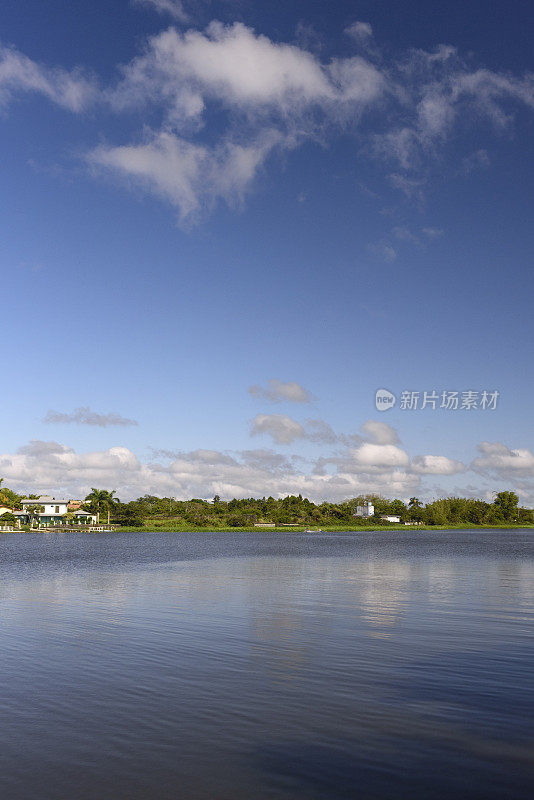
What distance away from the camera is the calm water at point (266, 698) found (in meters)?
12.2

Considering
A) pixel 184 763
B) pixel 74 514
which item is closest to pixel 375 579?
pixel 184 763

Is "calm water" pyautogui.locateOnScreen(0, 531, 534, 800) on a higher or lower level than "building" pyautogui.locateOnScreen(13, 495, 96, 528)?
higher

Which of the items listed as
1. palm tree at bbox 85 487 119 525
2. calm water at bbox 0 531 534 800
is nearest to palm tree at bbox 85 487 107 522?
palm tree at bbox 85 487 119 525

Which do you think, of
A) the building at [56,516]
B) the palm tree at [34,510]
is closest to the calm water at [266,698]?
the building at [56,516]

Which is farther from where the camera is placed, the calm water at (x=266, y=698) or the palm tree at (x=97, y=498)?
the palm tree at (x=97, y=498)

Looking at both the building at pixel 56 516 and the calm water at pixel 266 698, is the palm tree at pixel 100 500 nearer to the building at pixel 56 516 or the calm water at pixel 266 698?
the building at pixel 56 516

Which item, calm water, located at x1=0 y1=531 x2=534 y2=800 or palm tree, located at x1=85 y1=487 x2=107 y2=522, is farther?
palm tree, located at x1=85 y1=487 x2=107 y2=522

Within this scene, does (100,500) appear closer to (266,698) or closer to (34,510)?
(34,510)

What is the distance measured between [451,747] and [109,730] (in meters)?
7.91

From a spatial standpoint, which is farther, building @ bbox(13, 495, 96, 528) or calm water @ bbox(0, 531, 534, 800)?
building @ bbox(13, 495, 96, 528)

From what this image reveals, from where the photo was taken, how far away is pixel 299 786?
468 inches

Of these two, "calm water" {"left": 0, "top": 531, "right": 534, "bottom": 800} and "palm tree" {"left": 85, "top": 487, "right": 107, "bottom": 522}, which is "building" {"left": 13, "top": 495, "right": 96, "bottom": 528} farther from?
"calm water" {"left": 0, "top": 531, "right": 534, "bottom": 800}

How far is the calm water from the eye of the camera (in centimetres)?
1222

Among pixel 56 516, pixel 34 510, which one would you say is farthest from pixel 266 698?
pixel 34 510
